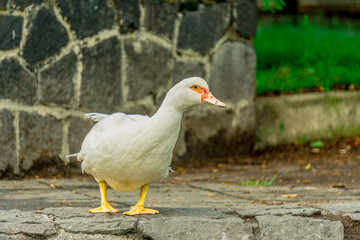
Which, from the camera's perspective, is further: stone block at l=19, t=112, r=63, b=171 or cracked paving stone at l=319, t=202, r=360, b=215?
stone block at l=19, t=112, r=63, b=171

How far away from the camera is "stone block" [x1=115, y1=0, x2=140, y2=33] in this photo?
5320 mm

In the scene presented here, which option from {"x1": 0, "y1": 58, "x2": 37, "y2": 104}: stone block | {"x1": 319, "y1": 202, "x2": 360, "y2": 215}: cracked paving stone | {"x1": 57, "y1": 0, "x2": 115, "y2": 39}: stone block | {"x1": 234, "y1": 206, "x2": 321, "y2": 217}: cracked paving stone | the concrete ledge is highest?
{"x1": 57, "y1": 0, "x2": 115, "y2": 39}: stone block

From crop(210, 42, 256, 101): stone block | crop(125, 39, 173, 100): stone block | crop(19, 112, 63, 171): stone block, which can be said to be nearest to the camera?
crop(19, 112, 63, 171): stone block

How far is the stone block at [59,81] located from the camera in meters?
5.02

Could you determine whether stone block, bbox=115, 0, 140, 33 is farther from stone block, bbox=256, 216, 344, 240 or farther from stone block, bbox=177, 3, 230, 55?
stone block, bbox=256, 216, 344, 240

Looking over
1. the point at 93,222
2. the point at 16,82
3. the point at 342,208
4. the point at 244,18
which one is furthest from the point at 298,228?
the point at 244,18

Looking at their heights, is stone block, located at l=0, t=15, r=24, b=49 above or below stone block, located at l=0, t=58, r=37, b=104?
above

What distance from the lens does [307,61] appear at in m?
7.35

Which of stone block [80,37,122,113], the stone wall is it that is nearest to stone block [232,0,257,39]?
the stone wall

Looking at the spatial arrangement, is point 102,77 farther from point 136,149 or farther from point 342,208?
point 342,208

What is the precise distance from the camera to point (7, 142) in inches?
193

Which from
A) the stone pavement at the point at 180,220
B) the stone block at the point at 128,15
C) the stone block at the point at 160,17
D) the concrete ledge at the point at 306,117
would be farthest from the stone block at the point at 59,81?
the concrete ledge at the point at 306,117

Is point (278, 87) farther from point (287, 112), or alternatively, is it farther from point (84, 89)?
point (84, 89)

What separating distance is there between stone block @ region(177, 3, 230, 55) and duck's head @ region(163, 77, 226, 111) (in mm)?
2516
